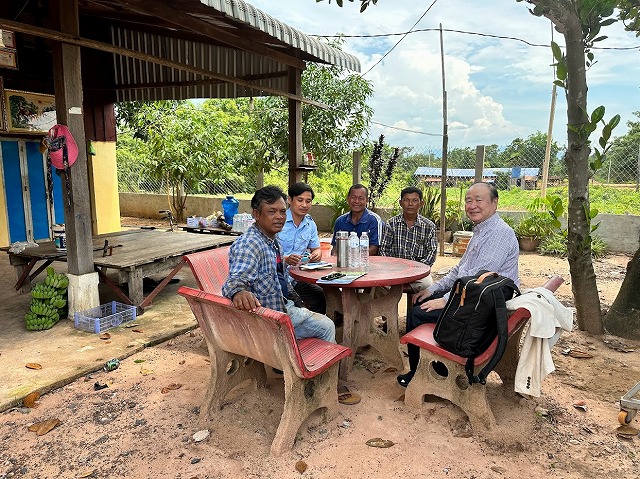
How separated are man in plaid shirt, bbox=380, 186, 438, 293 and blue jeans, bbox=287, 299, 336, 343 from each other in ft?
5.65

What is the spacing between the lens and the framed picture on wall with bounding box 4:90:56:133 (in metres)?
7.78

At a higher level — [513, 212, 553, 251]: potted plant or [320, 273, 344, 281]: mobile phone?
[320, 273, 344, 281]: mobile phone

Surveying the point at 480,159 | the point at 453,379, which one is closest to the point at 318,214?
the point at 480,159

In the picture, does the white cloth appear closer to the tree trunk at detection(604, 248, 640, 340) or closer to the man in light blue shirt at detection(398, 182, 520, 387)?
the man in light blue shirt at detection(398, 182, 520, 387)

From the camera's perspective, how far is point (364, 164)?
10.8m

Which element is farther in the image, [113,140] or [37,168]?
[113,140]

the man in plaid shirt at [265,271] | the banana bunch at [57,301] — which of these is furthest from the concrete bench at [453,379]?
the banana bunch at [57,301]

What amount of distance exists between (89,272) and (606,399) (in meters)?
4.57

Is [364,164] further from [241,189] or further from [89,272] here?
[89,272]

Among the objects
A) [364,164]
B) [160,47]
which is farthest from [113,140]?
[364,164]

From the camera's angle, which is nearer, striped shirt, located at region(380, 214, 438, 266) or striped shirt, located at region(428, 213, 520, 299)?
striped shirt, located at region(428, 213, 520, 299)

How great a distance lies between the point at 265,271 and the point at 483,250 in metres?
1.53

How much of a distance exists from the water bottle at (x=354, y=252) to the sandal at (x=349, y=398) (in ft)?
3.20

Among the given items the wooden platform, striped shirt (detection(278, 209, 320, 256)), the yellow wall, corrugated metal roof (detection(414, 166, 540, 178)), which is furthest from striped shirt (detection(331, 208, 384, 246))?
the yellow wall
